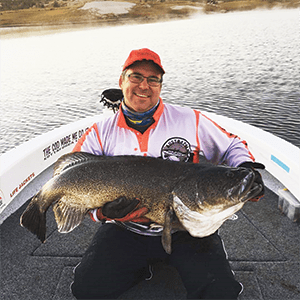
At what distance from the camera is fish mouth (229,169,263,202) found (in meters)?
1.59

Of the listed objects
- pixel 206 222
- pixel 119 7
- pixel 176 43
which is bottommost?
pixel 176 43

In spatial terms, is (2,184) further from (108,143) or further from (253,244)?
(253,244)

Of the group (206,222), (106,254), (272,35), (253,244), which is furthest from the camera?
(272,35)

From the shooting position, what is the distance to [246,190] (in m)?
1.58

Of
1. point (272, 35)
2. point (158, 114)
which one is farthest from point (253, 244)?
point (272, 35)

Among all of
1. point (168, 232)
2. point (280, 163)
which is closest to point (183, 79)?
point (280, 163)

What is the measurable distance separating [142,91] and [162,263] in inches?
54.6

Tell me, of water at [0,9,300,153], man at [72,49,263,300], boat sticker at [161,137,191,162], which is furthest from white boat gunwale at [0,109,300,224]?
water at [0,9,300,153]

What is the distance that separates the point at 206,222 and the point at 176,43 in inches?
1180

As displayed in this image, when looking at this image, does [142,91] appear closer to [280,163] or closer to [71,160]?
[71,160]

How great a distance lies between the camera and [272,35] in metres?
26.8

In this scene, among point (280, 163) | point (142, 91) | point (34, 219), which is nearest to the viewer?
point (34, 219)

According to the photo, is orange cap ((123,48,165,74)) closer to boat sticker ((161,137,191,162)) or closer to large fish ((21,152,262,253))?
boat sticker ((161,137,191,162))

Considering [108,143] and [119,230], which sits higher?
[108,143]
